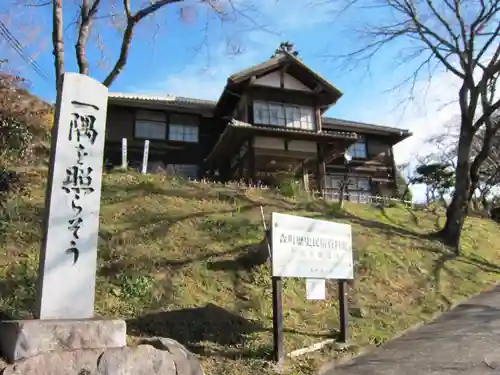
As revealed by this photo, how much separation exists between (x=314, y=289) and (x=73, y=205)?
13.0 feet

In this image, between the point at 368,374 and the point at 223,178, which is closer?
the point at 368,374

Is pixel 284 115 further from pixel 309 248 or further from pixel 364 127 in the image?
pixel 309 248

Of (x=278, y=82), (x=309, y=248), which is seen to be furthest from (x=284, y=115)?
(x=309, y=248)

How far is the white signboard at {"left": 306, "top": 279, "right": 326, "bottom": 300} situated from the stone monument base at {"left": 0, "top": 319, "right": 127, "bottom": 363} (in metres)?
3.25

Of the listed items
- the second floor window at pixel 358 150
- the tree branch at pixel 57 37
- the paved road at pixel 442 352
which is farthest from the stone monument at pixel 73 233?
the second floor window at pixel 358 150

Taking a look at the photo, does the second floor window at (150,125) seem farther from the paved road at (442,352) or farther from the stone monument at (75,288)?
the stone monument at (75,288)

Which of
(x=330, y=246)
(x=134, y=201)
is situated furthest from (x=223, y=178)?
(x=330, y=246)

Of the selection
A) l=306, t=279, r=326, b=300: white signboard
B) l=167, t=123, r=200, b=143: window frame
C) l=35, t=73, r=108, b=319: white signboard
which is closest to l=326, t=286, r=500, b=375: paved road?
l=306, t=279, r=326, b=300: white signboard

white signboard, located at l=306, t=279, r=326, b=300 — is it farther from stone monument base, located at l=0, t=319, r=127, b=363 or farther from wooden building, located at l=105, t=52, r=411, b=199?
wooden building, located at l=105, t=52, r=411, b=199

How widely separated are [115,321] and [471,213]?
2458 cm

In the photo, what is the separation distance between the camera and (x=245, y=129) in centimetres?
2025

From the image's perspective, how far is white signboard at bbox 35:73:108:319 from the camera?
528 centimetres

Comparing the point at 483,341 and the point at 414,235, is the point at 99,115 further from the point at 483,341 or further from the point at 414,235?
the point at 414,235

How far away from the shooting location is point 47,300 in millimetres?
5172
